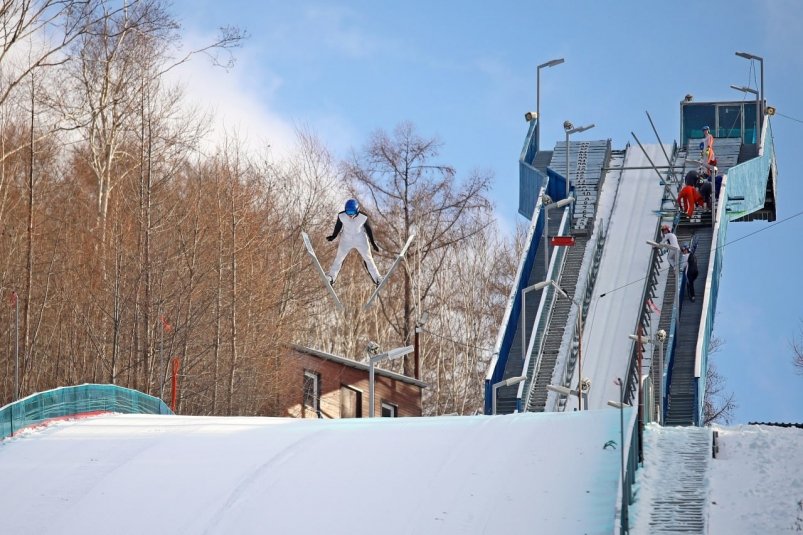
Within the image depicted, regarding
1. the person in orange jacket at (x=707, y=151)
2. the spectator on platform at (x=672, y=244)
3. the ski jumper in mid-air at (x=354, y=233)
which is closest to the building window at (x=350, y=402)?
the person in orange jacket at (x=707, y=151)

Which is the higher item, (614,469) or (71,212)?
(71,212)

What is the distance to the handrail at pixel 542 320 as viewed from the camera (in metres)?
29.2

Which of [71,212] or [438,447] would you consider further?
[71,212]

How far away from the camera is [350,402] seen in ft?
131

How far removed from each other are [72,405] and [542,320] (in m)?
10.9

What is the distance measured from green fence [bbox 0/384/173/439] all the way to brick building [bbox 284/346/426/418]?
12396 millimetres

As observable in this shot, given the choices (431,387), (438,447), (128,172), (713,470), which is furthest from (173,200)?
(713,470)

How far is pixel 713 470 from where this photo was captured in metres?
18.0

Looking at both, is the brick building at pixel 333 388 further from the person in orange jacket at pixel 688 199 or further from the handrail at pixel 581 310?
the person in orange jacket at pixel 688 199

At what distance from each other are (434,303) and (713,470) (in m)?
38.1

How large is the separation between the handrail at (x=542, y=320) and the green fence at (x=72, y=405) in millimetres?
6717

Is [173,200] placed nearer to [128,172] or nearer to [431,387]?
[128,172]

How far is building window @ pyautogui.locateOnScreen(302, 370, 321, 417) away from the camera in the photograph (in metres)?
39.3

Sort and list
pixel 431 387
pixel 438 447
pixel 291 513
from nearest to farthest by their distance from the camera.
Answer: pixel 291 513 → pixel 438 447 → pixel 431 387
